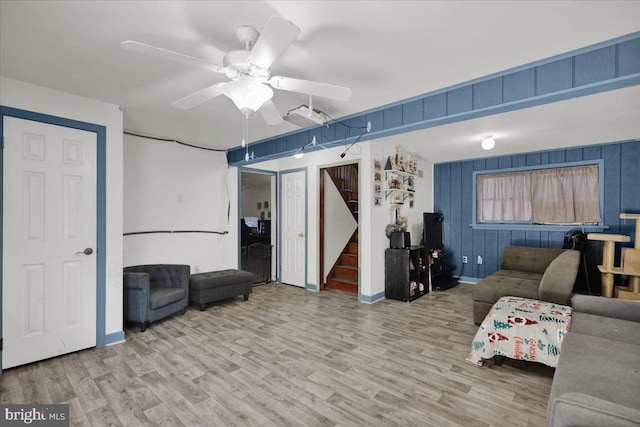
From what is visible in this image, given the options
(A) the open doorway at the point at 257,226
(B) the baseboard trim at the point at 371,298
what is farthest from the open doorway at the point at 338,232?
(A) the open doorway at the point at 257,226

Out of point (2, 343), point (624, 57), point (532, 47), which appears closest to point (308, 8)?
point (532, 47)

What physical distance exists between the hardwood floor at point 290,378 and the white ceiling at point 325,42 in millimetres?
2369

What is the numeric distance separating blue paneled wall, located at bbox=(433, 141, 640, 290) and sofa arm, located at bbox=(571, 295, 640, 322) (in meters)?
2.87

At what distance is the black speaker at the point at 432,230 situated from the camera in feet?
17.5

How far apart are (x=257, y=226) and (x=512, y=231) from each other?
5.95m

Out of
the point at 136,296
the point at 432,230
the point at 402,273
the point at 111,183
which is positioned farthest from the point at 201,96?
the point at 432,230

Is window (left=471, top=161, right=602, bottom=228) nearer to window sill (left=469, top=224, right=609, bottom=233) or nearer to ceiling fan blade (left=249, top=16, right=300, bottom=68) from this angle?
window sill (left=469, top=224, right=609, bottom=233)

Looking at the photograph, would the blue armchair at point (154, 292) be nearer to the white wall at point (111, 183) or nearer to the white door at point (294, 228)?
the white wall at point (111, 183)

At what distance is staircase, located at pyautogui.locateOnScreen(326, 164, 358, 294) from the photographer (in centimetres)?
515

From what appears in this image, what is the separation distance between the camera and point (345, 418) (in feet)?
6.18

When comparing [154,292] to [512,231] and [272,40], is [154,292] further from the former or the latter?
[512,231]

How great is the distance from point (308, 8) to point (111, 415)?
2.74 meters

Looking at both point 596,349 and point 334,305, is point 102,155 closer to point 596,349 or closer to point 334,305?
point 334,305
